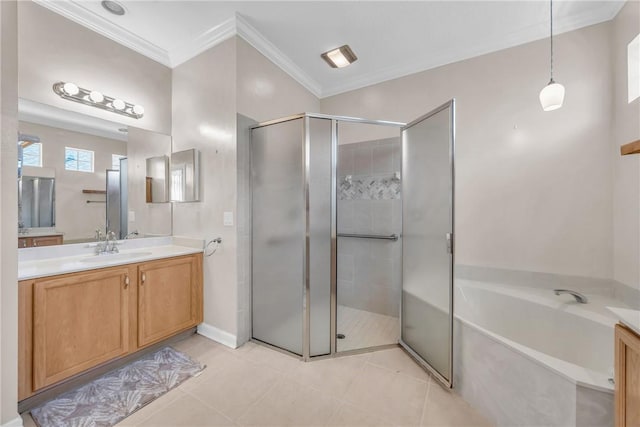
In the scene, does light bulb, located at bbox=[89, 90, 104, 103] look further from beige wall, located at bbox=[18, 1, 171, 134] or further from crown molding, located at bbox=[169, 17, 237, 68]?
crown molding, located at bbox=[169, 17, 237, 68]

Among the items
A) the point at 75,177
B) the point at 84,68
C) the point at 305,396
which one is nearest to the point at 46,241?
the point at 75,177

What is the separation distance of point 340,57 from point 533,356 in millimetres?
2810

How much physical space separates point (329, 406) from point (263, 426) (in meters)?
0.41

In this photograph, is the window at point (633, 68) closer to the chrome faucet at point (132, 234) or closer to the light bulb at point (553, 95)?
the light bulb at point (553, 95)

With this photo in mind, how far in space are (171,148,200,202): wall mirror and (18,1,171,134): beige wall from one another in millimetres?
408

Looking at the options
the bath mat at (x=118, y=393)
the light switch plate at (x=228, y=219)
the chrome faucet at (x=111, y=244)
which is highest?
the light switch plate at (x=228, y=219)

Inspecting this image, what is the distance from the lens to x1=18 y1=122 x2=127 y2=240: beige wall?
1.81 m

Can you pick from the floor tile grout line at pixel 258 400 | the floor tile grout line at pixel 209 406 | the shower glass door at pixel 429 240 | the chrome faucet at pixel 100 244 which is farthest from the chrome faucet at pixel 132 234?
the shower glass door at pixel 429 240

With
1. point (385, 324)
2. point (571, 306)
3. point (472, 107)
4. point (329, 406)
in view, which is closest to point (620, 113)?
point (472, 107)

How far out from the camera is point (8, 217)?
1210mm

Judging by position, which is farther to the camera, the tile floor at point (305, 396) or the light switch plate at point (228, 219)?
the light switch plate at point (228, 219)

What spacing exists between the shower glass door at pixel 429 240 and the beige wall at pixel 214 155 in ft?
5.05

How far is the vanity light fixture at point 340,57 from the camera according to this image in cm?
234

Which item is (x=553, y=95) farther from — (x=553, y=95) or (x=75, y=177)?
(x=75, y=177)
